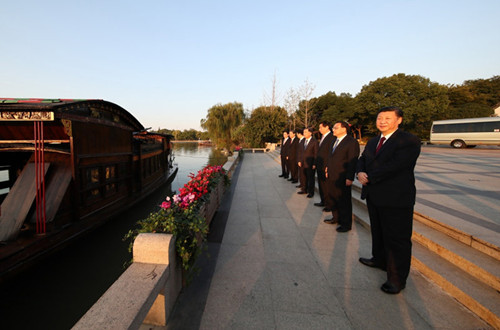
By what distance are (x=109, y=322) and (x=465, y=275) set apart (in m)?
3.67

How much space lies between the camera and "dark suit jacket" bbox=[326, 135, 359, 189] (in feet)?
12.9

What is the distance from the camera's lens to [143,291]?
1675 mm

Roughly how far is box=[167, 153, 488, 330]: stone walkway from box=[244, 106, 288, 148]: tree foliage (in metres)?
22.8

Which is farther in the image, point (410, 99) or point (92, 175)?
point (410, 99)

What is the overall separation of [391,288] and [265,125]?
2439 centimetres

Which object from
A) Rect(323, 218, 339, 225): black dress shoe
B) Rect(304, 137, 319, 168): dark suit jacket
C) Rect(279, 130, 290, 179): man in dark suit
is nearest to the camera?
Rect(323, 218, 339, 225): black dress shoe

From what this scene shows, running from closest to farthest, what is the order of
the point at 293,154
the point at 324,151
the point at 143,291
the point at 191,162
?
the point at 143,291, the point at 324,151, the point at 293,154, the point at 191,162

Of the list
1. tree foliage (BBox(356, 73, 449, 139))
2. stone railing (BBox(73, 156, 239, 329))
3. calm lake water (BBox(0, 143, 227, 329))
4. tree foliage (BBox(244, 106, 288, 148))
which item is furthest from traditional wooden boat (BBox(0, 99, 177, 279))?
tree foliage (BBox(356, 73, 449, 139))

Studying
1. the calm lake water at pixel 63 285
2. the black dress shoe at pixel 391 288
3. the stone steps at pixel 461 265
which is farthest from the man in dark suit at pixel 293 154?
the calm lake water at pixel 63 285

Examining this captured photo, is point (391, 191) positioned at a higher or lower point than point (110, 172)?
higher

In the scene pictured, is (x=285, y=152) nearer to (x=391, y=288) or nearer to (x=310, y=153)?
(x=310, y=153)

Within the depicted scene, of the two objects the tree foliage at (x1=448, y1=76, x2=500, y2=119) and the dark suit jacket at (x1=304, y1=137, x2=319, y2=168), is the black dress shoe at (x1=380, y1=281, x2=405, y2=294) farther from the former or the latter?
the tree foliage at (x1=448, y1=76, x2=500, y2=119)

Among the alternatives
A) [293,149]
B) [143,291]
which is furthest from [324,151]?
[143,291]

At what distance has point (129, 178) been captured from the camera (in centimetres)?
848
